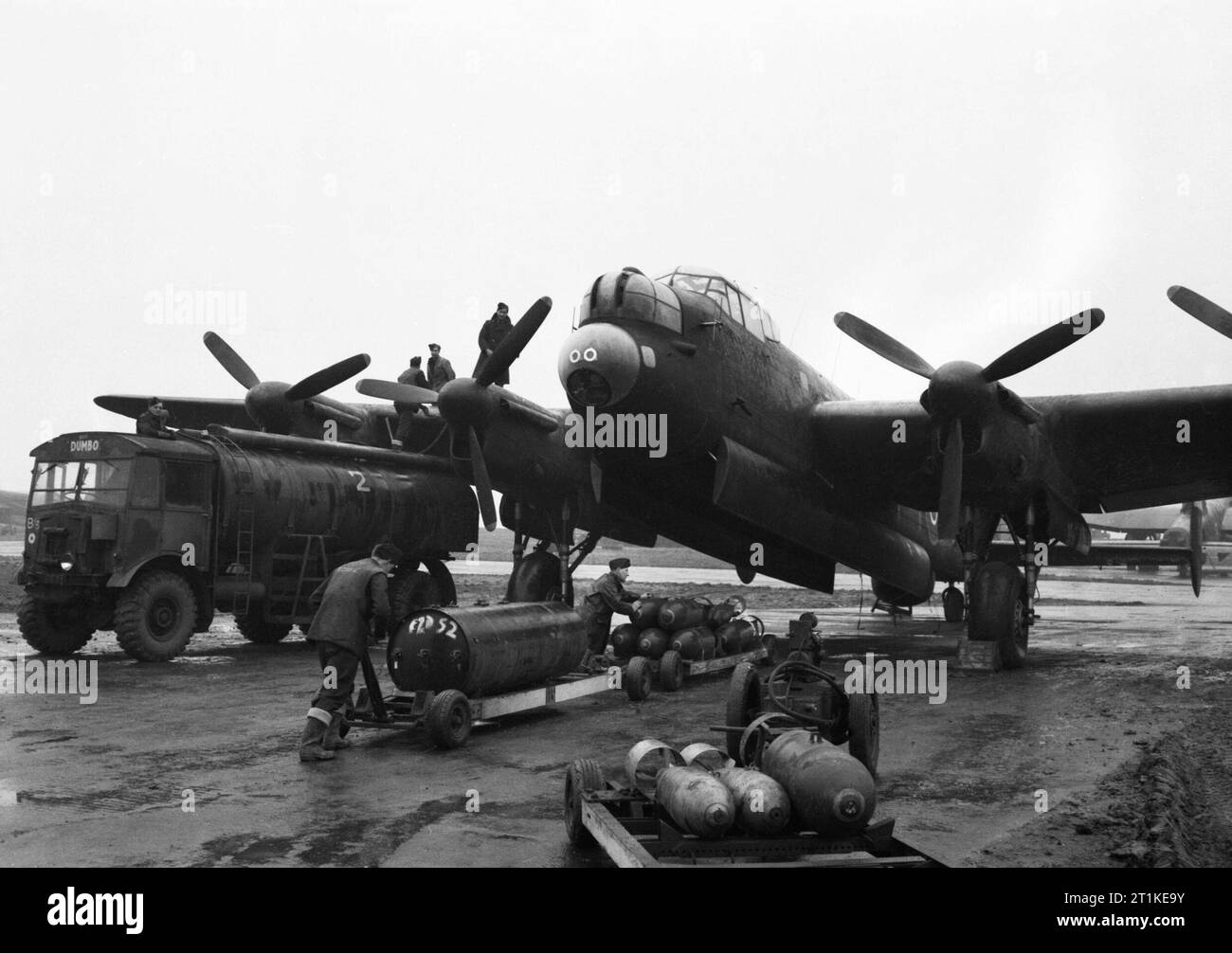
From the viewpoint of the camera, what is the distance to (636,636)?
15.1m

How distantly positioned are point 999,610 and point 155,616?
1316cm

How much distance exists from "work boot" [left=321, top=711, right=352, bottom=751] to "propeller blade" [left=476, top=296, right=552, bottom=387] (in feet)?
23.5

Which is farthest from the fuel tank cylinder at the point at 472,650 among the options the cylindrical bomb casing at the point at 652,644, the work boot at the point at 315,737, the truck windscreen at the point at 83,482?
the truck windscreen at the point at 83,482

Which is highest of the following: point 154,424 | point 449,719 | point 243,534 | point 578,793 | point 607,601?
point 154,424

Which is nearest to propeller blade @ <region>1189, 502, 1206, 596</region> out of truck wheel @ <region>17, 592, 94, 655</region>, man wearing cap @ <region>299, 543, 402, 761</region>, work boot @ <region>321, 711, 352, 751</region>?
man wearing cap @ <region>299, 543, 402, 761</region>

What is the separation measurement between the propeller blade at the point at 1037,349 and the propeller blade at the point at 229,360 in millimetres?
15063

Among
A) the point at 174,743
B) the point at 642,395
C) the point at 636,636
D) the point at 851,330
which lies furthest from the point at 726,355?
the point at 174,743

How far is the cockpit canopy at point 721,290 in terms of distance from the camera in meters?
15.4

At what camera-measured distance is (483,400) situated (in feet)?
52.0

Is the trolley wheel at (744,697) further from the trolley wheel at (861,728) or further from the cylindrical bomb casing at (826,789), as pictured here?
the cylindrical bomb casing at (826,789)

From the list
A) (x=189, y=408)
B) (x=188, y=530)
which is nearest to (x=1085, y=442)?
(x=188, y=530)

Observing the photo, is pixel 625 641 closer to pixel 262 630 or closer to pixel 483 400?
pixel 483 400

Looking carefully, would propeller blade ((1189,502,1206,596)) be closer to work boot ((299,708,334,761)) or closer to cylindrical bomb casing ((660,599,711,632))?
cylindrical bomb casing ((660,599,711,632))
